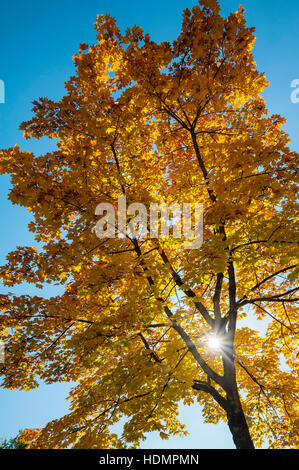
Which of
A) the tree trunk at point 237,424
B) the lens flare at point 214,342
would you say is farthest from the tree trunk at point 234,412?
the lens flare at point 214,342

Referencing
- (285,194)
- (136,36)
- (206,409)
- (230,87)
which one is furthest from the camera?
(206,409)

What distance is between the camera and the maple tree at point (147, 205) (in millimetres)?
3914

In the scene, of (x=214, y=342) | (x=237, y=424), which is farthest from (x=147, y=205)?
(x=237, y=424)

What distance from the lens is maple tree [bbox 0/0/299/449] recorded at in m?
3.91

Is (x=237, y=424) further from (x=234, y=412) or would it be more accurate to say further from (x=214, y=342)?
(x=214, y=342)

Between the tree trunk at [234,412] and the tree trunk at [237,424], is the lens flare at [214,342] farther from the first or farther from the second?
the tree trunk at [237,424]

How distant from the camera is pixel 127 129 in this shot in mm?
4676

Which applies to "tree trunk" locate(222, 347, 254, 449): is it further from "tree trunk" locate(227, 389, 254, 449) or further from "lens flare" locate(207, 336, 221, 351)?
"lens flare" locate(207, 336, 221, 351)

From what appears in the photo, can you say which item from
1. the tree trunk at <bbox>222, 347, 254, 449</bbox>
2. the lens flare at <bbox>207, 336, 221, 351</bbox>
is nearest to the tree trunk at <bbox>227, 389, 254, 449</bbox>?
the tree trunk at <bbox>222, 347, 254, 449</bbox>

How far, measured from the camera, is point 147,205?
4207mm

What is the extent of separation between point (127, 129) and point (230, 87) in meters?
2.31

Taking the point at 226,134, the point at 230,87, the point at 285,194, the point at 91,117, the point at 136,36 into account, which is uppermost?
the point at 136,36
